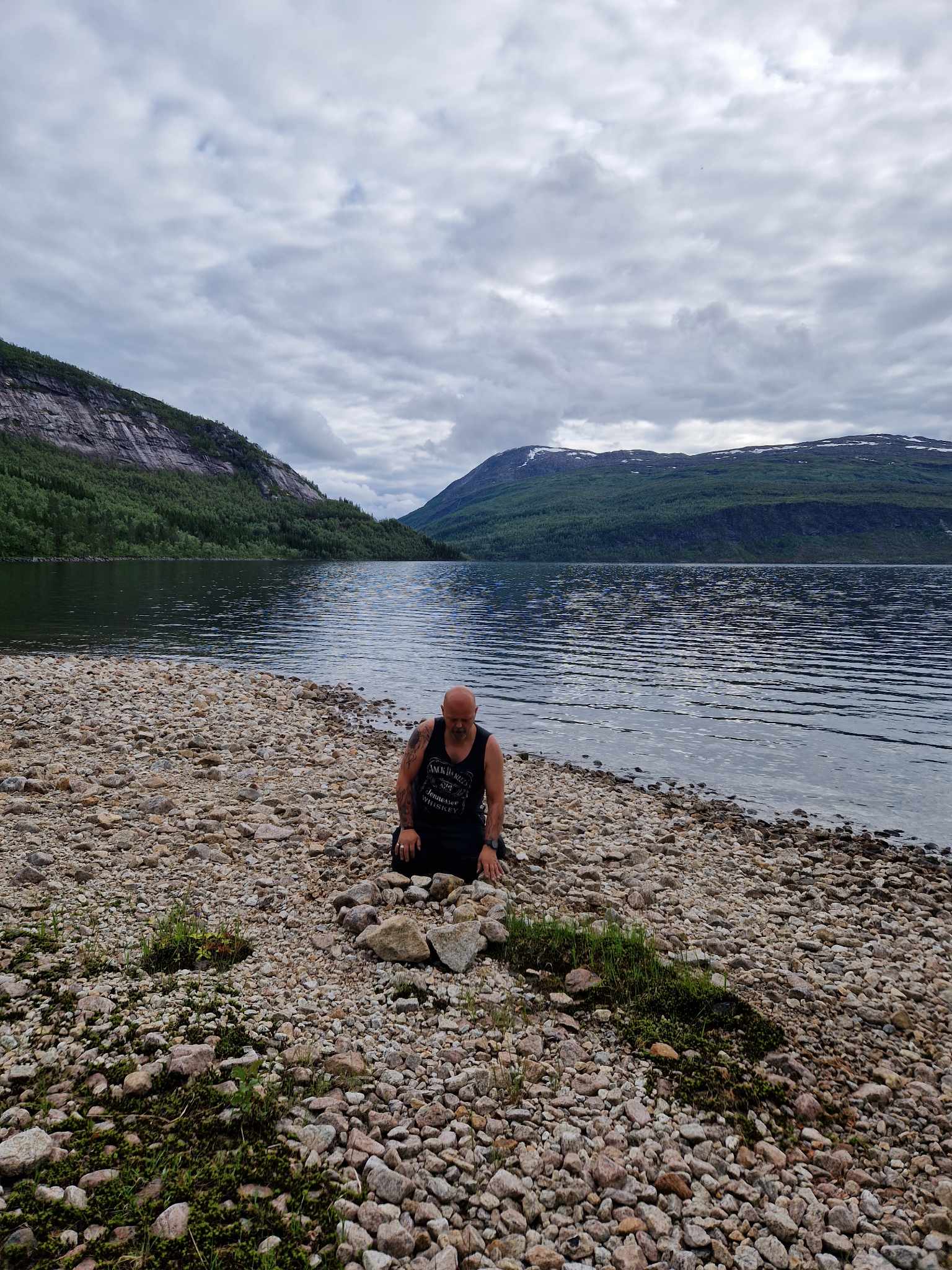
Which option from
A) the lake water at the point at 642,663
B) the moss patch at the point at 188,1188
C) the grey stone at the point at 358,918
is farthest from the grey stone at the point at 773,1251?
the lake water at the point at 642,663

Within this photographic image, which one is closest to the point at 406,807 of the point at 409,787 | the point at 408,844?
the point at 409,787

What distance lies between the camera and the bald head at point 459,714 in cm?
884

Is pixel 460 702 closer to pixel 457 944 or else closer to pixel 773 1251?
pixel 457 944

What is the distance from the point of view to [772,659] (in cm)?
3709

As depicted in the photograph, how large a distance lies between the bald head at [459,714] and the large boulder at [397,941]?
8.07 ft

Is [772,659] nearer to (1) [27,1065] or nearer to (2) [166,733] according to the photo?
(2) [166,733]

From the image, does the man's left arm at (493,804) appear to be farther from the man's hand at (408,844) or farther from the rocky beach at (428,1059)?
the man's hand at (408,844)

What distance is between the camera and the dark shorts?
9586mm

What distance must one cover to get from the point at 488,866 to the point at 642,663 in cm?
2792

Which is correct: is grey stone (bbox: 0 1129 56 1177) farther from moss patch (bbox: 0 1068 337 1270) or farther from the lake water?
the lake water

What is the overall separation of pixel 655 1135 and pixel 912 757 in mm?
18526

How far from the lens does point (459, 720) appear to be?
896cm

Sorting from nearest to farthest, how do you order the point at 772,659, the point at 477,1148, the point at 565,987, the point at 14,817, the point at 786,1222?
the point at 786,1222
the point at 477,1148
the point at 565,987
the point at 14,817
the point at 772,659

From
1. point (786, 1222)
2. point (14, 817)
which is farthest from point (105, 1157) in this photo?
point (14, 817)
